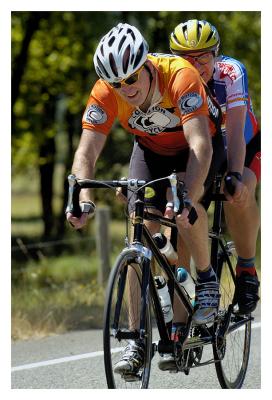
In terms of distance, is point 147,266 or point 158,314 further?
point 158,314

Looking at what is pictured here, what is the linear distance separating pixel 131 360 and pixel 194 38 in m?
2.31

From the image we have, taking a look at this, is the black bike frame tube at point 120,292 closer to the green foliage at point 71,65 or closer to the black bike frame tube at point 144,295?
the black bike frame tube at point 144,295

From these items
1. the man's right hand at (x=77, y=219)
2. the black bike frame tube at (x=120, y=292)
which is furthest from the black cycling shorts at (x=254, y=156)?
the black bike frame tube at (x=120, y=292)

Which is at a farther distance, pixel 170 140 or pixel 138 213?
pixel 170 140

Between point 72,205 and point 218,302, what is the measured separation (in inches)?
48.0

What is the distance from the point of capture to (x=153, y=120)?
16.4 ft

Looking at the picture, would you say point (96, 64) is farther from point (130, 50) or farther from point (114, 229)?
point (114, 229)

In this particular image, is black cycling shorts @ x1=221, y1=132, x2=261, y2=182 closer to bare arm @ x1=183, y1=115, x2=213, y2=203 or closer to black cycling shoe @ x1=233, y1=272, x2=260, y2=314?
black cycling shoe @ x1=233, y1=272, x2=260, y2=314

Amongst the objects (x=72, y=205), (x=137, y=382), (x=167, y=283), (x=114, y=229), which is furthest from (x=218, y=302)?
(x=114, y=229)

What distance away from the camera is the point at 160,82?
4918 millimetres

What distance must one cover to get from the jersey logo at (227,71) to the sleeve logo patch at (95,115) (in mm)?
1127

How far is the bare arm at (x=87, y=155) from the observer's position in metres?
5.00

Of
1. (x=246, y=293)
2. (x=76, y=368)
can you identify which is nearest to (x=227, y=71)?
(x=246, y=293)

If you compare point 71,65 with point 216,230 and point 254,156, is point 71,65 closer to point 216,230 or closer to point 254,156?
point 254,156
